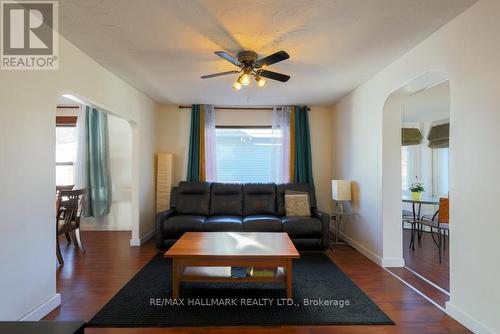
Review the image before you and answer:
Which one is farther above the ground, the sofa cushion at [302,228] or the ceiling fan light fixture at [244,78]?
the ceiling fan light fixture at [244,78]

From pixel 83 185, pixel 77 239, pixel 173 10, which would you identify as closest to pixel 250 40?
pixel 173 10

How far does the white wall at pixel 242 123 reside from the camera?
5039 mm

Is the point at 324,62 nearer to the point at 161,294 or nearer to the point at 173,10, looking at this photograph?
the point at 173,10

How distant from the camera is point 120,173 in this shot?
5.23 meters

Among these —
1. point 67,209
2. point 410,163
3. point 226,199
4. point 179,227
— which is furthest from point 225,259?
point 410,163

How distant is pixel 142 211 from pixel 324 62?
3514 millimetres

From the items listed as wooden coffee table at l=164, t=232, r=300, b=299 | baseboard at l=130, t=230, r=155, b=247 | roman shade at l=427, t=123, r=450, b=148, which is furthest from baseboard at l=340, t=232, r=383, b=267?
baseboard at l=130, t=230, r=155, b=247

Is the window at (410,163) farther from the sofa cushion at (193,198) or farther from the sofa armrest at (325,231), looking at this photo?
the sofa cushion at (193,198)

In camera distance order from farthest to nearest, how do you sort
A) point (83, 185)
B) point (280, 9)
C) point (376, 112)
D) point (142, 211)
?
1. point (83, 185)
2. point (142, 211)
3. point (376, 112)
4. point (280, 9)

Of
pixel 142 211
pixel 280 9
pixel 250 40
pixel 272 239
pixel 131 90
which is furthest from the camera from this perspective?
pixel 142 211

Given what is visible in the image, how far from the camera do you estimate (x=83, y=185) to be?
5.00 metres

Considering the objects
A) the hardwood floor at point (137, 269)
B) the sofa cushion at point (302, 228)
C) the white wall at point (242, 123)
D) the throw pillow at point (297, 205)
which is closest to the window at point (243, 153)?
the white wall at point (242, 123)

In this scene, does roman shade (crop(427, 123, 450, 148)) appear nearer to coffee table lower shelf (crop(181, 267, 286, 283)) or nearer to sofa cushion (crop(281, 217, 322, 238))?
sofa cushion (crop(281, 217, 322, 238))

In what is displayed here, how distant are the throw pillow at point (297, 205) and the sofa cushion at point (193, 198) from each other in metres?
1.35
